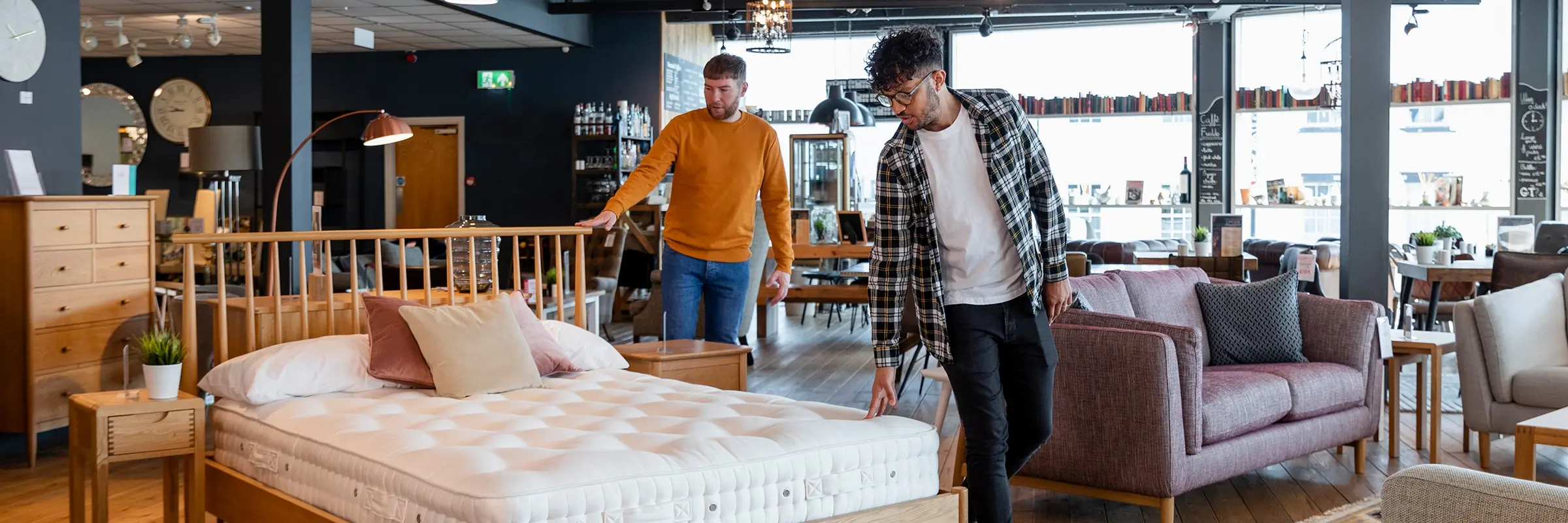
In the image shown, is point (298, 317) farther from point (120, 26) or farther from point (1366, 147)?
point (120, 26)

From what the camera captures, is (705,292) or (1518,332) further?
(1518,332)

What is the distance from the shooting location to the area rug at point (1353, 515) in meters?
4.04

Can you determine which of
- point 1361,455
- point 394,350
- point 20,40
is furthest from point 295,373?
point 1361,455

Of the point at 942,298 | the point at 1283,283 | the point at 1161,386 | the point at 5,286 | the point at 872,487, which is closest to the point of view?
the point at 942,298

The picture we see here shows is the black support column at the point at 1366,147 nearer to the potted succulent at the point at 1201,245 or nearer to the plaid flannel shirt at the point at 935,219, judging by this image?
the potted succulent at the point at 1201,245

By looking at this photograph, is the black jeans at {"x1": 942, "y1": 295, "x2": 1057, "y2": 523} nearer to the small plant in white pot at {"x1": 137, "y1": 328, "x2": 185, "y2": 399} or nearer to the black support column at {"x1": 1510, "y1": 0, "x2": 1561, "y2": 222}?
the small plant in white pot at {"x1": 137, "y1": 328, "x2": 185, "y2": 399}

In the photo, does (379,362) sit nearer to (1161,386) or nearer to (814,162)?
(1161,386)

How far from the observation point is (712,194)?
4.52 meters

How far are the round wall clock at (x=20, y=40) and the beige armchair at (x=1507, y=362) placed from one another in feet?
21.8

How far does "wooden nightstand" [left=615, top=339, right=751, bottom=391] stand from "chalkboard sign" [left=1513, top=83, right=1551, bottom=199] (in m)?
9.31

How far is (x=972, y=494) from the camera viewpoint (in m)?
2.90

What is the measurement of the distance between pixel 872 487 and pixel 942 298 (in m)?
0.59

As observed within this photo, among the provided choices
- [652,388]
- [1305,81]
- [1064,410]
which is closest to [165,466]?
[652,388]

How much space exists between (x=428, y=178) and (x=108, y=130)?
125 inches
